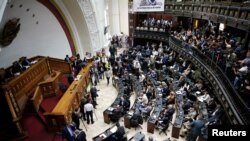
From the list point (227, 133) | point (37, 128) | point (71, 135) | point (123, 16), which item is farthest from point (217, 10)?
point (123, 16)

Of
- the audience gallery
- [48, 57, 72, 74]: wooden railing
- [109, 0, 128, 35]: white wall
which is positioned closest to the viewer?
the audience gallery

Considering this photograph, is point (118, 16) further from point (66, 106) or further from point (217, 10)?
point (66, 106)

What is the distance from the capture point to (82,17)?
59.4ft

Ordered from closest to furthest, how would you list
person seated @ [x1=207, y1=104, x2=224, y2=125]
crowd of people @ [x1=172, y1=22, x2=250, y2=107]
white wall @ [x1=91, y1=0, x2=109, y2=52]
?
crowd of people @ [x1=172, y1=22, x2=250, y2=107] → person seated @ [x1=207, y1=104, x2=224, y2=125] → white wall @ [x1=91, y1=0, x2=109, y2=52]

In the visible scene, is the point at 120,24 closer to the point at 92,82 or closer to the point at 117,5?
the point at 117,5

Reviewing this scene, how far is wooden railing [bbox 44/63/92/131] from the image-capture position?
9.70 metres

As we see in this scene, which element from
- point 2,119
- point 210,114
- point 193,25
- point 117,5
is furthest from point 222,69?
point 117,5

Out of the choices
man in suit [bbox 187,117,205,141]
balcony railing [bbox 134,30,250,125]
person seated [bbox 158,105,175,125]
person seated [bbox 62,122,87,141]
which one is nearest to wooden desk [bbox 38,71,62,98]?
person seated [bbox 62,122,87,141]

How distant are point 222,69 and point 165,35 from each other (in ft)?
39.3

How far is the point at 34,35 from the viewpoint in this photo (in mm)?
14430

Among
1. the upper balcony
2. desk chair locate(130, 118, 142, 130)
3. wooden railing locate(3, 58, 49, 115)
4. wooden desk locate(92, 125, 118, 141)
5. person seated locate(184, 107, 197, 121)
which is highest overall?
the upper balcony

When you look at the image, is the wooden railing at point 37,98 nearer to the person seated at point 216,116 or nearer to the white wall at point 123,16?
the person seated at point 216,116

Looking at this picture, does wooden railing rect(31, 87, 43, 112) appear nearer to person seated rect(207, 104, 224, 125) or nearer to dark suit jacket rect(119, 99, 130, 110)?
dark suit jacket rect(119, 99, 130, 110)

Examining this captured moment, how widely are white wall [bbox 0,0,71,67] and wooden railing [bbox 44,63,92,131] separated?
4.03 m
